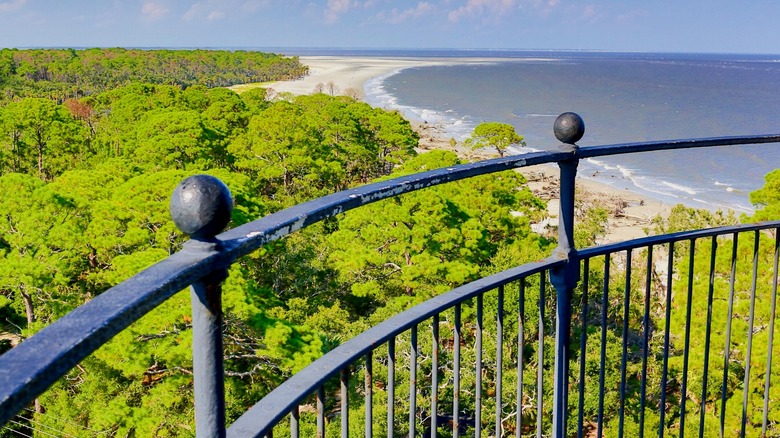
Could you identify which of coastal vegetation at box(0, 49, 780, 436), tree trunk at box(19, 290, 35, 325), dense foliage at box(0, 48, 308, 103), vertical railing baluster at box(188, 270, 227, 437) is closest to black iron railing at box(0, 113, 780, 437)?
vertical railing baluster at box(188, 270, 227, 437)

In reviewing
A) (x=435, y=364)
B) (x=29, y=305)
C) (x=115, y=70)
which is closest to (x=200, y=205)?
(x=435, y=364)

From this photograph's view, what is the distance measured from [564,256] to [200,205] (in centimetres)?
158

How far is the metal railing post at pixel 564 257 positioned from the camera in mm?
2168

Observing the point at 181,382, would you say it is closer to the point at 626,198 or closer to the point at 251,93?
the point at 626,198

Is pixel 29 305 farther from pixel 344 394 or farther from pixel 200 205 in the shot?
pixel 200 205

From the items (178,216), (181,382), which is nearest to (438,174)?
(178,216)

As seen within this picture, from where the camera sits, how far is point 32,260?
490 inches

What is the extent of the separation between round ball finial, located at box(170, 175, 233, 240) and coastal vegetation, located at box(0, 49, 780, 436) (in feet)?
14.3

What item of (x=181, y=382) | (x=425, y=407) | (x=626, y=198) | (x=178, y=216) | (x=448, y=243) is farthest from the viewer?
(x=626, y=198)

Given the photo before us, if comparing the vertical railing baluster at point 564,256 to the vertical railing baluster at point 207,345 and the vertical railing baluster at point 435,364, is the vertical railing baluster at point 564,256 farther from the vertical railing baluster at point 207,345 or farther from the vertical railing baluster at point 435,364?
the vertical railing baluster at point 207,345

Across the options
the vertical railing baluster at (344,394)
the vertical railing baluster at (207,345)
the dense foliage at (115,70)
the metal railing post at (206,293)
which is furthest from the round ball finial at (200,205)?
the dense foliage at (115,70)

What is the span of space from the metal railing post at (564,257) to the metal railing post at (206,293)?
138 cm

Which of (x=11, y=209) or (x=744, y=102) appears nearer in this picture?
(x=11, y=209)

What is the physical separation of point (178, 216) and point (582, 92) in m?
92.1
